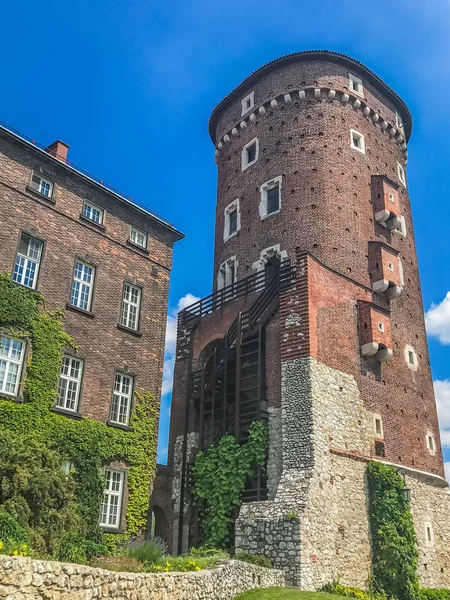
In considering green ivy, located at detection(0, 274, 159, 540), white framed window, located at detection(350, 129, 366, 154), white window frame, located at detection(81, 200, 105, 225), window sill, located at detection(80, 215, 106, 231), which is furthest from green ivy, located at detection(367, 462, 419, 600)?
white framed window, located at detection(350, 129, 366, 154)

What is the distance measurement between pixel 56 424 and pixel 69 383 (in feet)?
5.93

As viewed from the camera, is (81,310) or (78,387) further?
(81,310)

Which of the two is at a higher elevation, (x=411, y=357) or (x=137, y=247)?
(x=137, y=247)

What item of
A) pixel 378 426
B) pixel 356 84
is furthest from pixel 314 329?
pixel 356 84

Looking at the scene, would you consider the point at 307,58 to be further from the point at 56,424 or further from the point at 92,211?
the point at 56,424

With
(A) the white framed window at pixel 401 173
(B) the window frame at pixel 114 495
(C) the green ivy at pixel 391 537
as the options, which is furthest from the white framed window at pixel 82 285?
(A) the white framed window at pixel 401 173

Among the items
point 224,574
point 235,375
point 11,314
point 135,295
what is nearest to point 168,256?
point 135,295

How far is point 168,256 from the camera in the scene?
2783 centimetres

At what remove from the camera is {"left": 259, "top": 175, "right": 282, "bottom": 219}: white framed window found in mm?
32594

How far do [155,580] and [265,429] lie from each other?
12003mm

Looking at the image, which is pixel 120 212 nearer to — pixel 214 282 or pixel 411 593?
pixel 214 282

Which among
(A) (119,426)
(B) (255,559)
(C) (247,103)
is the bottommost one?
(B) (255,559)

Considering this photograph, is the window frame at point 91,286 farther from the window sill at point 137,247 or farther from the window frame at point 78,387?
the window sill at point 137,247

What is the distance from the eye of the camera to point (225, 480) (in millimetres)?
24828
